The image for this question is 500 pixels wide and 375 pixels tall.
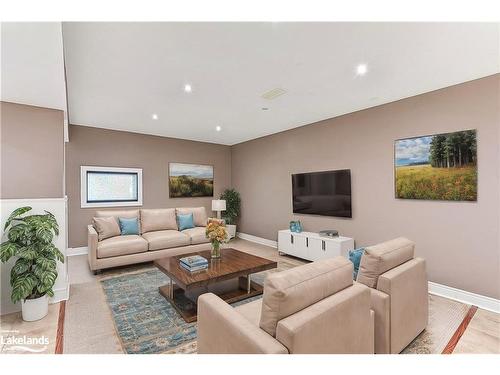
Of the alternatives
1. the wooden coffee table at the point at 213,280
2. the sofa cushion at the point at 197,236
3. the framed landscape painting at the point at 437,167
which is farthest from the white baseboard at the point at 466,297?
the sofa cushion at the point at 197,236

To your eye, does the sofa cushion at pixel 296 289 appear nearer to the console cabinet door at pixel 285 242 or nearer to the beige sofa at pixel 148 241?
the console cabinet door at pixel 285 242

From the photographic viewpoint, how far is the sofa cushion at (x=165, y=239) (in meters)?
4.30

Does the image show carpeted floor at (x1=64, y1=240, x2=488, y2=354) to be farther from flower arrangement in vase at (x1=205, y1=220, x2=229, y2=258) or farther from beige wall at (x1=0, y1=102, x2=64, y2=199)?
beige wall at (x1=0, y1=102, x2=64, y2=199)

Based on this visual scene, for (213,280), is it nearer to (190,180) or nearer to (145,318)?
(145,318)

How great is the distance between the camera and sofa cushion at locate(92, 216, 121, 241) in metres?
4.20

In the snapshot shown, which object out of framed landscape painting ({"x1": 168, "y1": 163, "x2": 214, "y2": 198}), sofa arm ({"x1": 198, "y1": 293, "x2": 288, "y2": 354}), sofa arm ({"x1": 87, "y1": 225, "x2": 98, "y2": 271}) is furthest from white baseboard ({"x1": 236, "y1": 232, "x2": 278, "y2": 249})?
sofa arm ({"x1": 198, "y1": 293, "x2": 288, "y2": 354})

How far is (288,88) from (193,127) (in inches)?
101

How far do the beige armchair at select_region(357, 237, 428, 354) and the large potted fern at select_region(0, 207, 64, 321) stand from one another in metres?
2.93

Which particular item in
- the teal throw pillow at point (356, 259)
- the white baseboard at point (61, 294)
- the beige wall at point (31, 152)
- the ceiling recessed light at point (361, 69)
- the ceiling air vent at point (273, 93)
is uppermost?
the ceiling air vent at point (273, 93)

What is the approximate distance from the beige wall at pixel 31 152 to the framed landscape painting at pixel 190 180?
122 inches

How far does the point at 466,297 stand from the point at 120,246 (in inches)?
183

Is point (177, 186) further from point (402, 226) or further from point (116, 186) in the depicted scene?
point (402, 226)

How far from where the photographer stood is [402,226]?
358cm
